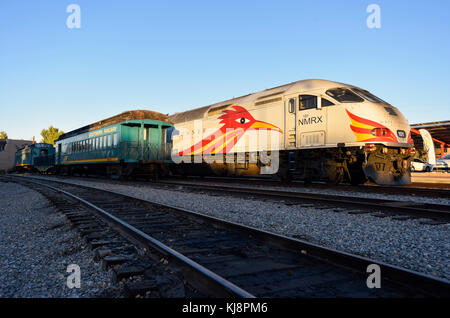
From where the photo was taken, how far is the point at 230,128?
13219 mm

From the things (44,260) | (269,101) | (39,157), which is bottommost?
(44,260)

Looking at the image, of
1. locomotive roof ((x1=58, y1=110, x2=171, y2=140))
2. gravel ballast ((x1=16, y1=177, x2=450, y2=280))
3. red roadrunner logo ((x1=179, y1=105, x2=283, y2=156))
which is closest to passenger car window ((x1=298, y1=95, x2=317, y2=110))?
red roadrunner logo ((x1=179, y1=105, x2=283, y2=156))

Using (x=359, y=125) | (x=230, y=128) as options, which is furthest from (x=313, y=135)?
(x=230, y=128)

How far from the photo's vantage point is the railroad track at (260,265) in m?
2.44

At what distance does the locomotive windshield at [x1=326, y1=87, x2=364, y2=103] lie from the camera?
31.8 ft

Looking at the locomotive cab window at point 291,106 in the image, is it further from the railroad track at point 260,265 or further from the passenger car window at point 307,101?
the railroad track at point 260,265

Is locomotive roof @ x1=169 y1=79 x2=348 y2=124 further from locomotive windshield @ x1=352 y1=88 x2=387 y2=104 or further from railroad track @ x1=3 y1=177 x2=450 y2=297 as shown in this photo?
railroad track @ x1=3 y1=177 x2=450 y2=297

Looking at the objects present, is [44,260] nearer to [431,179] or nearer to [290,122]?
[290,122]

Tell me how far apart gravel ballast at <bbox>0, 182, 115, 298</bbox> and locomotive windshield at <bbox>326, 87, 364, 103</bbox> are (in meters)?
8.12

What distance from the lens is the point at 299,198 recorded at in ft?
25.6

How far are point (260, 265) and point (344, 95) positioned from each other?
8116mm

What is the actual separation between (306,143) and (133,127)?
944 cm
